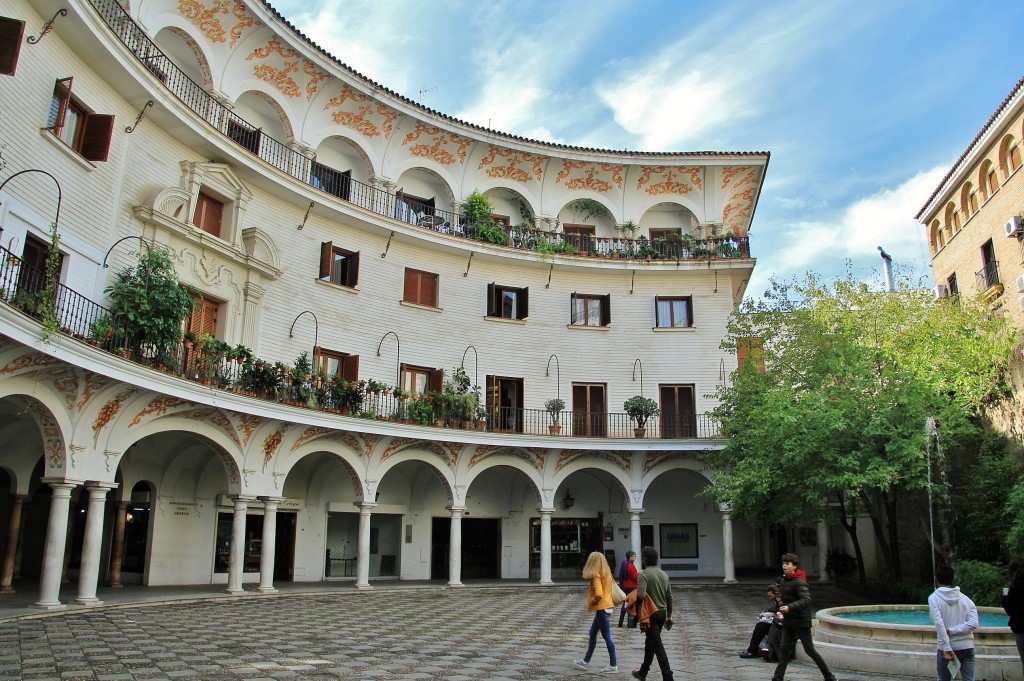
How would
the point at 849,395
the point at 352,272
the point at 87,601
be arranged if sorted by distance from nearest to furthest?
the point at 87,601 < the point at 849,395 < the point at 352,272

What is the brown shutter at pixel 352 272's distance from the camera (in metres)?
22.2

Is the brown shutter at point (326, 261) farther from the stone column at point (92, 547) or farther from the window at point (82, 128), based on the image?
the stone column at point (92, 547)


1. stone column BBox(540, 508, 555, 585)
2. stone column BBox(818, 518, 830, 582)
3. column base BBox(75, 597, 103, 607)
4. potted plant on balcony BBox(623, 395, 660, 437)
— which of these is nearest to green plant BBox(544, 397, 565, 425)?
potted plant on balcony BBox(623, 395, 660, 437)

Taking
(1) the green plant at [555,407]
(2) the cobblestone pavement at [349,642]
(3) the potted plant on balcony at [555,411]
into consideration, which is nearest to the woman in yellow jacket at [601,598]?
(2) the cobblestone pavement at [349,642]

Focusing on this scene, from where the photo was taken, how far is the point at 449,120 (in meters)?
24.2

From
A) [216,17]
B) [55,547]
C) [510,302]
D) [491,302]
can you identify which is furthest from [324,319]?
[55,547]

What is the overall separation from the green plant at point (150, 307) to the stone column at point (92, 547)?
2.64 metres

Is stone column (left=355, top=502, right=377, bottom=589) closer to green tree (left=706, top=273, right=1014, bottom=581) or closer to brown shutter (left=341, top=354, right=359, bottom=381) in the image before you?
brown shutter (left=341, top=354, right=359, bottom=381)

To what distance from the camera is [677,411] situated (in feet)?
83.6

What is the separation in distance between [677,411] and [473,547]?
788cm

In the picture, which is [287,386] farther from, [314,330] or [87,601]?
[87,601]

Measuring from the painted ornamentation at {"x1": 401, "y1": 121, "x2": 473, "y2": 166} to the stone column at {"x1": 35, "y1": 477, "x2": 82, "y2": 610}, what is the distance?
1411 centimetres

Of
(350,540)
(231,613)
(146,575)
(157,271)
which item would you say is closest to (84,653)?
(231,613)

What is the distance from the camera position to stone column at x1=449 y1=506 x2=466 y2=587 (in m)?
21.8
